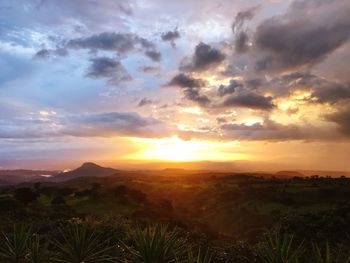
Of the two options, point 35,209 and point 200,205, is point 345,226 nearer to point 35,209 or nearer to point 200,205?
point 35,209

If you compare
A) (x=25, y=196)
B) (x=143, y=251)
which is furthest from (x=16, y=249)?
(x=25, y=196)

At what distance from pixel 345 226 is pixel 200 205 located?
4314 cm

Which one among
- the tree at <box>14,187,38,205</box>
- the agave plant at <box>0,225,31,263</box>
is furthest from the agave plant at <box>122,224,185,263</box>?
the tree at <box>14,187,38,205</box>

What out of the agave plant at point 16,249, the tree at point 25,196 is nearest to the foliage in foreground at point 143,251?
the agave plant at point 16,249

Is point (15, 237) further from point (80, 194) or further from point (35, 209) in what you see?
point (80, 194)

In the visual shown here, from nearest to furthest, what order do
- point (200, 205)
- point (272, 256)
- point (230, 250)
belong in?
point (272, 256), point (230, 250), point (200, 205)

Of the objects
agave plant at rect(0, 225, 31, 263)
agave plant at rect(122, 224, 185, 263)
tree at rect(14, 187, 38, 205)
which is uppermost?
agave plant at rect(122, 224, 185, 263)

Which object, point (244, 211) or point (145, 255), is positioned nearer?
point (145, 255)

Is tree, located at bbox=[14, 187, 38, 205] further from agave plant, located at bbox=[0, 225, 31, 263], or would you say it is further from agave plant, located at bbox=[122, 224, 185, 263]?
agave plant, located at bbox=[122, 224, 185, 263]

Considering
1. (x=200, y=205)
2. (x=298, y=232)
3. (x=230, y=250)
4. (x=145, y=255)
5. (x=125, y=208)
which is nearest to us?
(x=145, y=255)

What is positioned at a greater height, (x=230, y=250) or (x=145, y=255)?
(x=145, y=255)

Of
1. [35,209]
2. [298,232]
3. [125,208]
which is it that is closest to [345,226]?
[298,232]

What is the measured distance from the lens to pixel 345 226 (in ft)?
125

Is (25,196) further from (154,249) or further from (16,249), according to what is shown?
(154,249)
